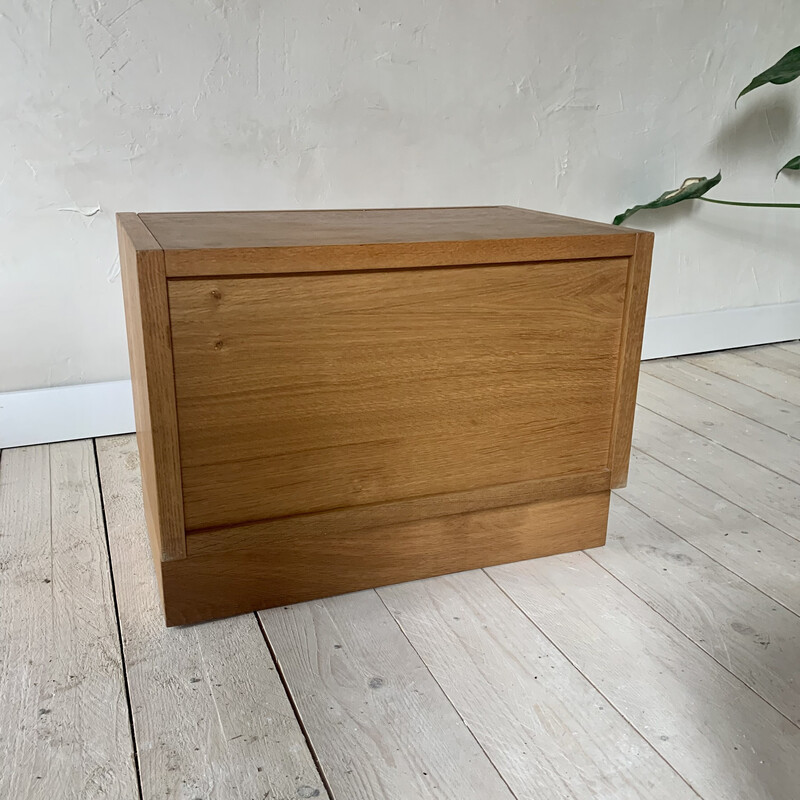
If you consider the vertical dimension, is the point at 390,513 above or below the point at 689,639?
above

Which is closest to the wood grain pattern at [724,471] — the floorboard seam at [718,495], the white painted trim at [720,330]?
the floorboard seam at [718,495]

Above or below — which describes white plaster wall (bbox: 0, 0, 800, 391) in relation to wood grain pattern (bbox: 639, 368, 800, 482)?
above

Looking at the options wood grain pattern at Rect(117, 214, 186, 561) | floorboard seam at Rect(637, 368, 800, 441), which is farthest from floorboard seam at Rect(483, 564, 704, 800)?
floorboard seam at Rect(637, 368, 800, 441)

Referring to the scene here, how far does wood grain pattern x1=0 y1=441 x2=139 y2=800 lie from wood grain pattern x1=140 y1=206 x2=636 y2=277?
0.46m

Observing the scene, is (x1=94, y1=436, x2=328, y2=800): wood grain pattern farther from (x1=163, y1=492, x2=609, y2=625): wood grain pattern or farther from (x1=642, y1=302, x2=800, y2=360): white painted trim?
(x1=642, y1=302, x2=800, y2=360): white painted trim

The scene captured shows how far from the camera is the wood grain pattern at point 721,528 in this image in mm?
1169

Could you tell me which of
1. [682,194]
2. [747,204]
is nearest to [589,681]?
[682,194]

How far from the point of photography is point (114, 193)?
5.17 feet

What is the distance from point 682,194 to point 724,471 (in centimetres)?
75

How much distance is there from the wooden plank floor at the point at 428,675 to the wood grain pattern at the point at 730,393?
0.43 m

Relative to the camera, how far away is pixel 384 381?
3.36 feet

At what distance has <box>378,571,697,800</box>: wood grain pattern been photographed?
2.63 feet

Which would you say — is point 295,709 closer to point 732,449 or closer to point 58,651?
point 58,651

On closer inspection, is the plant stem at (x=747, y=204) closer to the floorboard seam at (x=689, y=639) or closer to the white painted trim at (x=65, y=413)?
the floorboard seam at (x=689, y=639)
